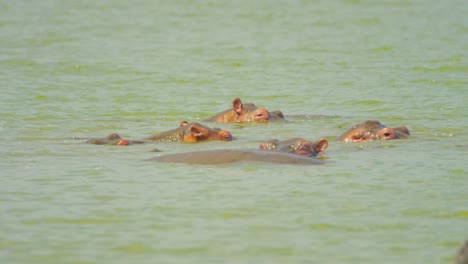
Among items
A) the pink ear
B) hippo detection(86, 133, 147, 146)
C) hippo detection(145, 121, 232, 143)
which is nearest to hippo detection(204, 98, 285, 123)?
hippo detection(145, 121, 232, 143)

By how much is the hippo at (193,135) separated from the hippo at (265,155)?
138 centimetres

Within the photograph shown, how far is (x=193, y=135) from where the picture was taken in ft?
36.4

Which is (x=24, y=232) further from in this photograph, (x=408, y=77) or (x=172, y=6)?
(x=172, y=6)

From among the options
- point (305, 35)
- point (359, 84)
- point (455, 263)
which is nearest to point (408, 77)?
point (359, 84)

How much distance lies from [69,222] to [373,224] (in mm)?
1899

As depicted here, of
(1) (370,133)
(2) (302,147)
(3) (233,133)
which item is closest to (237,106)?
(3) (233,133)

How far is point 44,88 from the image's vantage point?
55.8ft

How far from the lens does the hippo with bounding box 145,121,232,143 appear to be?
1111 cm

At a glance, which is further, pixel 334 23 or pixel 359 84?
pixel 334 23

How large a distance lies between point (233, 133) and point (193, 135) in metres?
1.21

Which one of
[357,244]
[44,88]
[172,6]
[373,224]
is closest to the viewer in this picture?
[357,244]

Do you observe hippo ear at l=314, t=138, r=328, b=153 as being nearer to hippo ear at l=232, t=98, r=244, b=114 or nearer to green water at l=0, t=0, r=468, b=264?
green water at l=0, t=0, r=468, b=264

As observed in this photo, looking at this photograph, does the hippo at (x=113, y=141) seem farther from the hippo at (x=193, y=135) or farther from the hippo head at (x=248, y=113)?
the hippo head at (x=248, y=113)

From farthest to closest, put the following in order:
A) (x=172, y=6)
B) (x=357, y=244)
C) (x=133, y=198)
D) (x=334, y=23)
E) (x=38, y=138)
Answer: (x=172, y=6) < (x=334, y=23) < (x=38, y=138) < (x=133, y=198) < (x=357, y=244)
